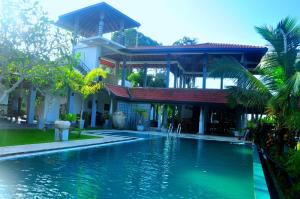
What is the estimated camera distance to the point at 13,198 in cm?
511

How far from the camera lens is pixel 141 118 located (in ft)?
86.0

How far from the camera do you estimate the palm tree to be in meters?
11.2

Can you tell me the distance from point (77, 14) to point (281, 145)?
18627 mm

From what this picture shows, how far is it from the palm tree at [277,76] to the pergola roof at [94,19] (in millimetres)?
13253

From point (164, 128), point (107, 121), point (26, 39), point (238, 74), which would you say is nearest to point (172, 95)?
point (164, 128)

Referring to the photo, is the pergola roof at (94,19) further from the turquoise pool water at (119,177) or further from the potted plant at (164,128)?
the turquoise pool water at (119,177)

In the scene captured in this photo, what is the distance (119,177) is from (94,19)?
20.7m

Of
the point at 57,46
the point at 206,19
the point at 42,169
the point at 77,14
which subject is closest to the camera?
the point at 42,169

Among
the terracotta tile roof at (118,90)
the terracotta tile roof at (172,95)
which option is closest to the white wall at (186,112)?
the terracotta tile roof at (172,95)

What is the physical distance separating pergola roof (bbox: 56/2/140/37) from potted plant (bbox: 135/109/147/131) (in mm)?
7356

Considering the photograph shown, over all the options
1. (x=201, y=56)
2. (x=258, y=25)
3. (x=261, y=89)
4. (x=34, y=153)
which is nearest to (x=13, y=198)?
(x=34, y=153)

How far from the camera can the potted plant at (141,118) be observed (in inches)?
984

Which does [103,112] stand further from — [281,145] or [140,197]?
[140,197]

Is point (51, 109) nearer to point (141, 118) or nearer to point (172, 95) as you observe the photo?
point (141, 118)
